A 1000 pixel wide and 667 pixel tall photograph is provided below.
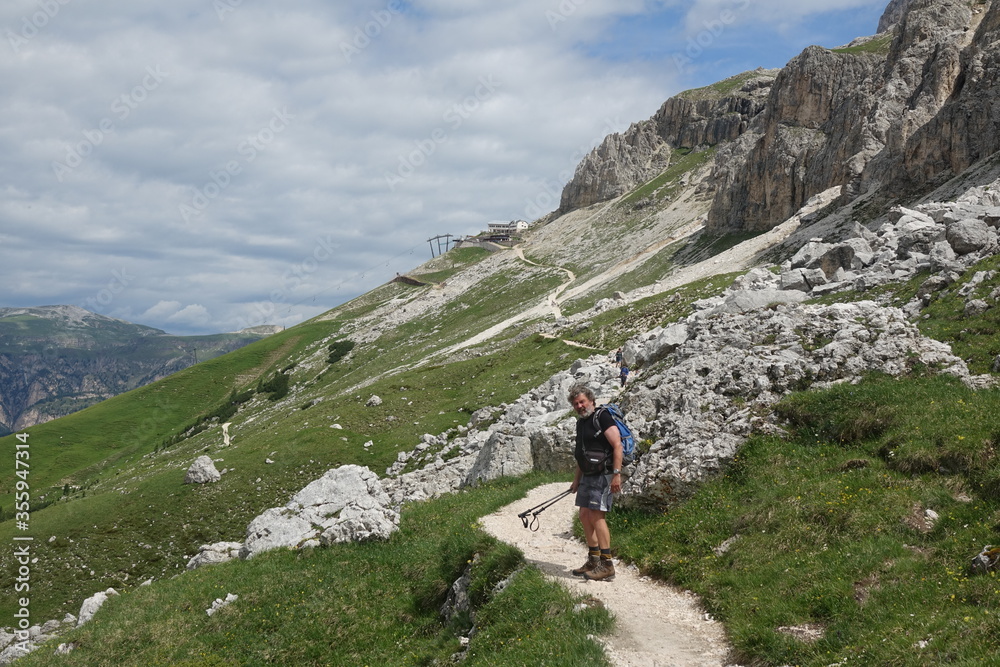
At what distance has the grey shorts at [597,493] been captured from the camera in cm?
1295

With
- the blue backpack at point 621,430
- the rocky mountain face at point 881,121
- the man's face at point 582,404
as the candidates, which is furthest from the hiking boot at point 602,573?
the rocky mountain face at point 881,121

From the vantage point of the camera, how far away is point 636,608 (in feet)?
37.2

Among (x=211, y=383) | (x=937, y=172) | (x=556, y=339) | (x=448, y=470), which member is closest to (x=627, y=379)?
(x=448, y=470)

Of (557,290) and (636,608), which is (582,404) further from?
(557,290)

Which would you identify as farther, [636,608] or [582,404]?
[582,404]

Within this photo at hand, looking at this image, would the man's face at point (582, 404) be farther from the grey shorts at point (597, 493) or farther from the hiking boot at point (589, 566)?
the hiking boot at point (589, 566)

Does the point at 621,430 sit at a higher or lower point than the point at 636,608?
higher

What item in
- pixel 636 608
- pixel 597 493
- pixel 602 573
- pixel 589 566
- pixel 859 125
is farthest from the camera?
pixel 859 125

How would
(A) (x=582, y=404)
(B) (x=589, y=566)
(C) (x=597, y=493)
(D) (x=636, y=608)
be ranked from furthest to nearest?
(A) (x=582, y=404) < (C) (x=597, y=493) < (B) (x=589, y=566) < (D) (x=636, y=608)

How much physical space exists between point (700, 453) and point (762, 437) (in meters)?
1.70

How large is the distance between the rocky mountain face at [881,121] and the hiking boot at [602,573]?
229 ft

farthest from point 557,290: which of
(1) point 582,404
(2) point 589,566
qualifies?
(2) point 589,566

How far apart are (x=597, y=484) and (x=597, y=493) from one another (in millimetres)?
196

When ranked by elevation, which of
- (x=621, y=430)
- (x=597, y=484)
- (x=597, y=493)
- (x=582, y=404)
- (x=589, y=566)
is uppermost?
(x=582, y=404)
